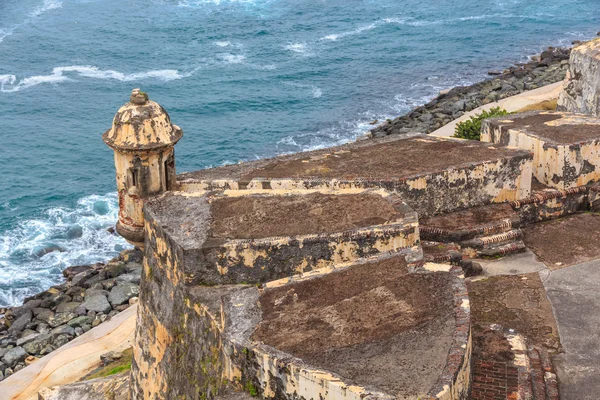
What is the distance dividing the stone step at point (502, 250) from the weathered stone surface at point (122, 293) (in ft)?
52.3

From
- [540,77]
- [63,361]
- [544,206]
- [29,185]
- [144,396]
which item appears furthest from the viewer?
[540,77]

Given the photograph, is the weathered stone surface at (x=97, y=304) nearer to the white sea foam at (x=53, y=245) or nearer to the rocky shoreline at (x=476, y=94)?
the white sea foam at (x=53, y=245)

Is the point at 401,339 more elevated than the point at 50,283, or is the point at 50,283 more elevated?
the point at 401,339

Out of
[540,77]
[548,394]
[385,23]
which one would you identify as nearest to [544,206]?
[548,394]

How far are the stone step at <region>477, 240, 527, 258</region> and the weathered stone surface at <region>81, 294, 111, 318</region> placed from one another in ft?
52.8

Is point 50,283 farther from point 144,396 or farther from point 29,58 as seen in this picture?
point 29,58

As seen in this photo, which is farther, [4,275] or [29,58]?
[29,58]

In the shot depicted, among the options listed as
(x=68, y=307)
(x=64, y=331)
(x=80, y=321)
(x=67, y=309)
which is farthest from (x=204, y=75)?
(x=64, y=331)

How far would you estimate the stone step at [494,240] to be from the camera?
15.2 meters

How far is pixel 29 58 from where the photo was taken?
55375 millimetres

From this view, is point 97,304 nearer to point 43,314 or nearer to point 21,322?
point 43,314

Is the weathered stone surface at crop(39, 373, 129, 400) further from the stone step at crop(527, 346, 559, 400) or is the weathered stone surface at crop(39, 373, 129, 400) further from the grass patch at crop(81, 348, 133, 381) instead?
the stone step at crop(527, 346, 559, 400)

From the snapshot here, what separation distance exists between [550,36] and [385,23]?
1373 cm

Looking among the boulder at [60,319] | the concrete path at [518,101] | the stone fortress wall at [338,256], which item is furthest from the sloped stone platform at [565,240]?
the concrete path at [518,101]
